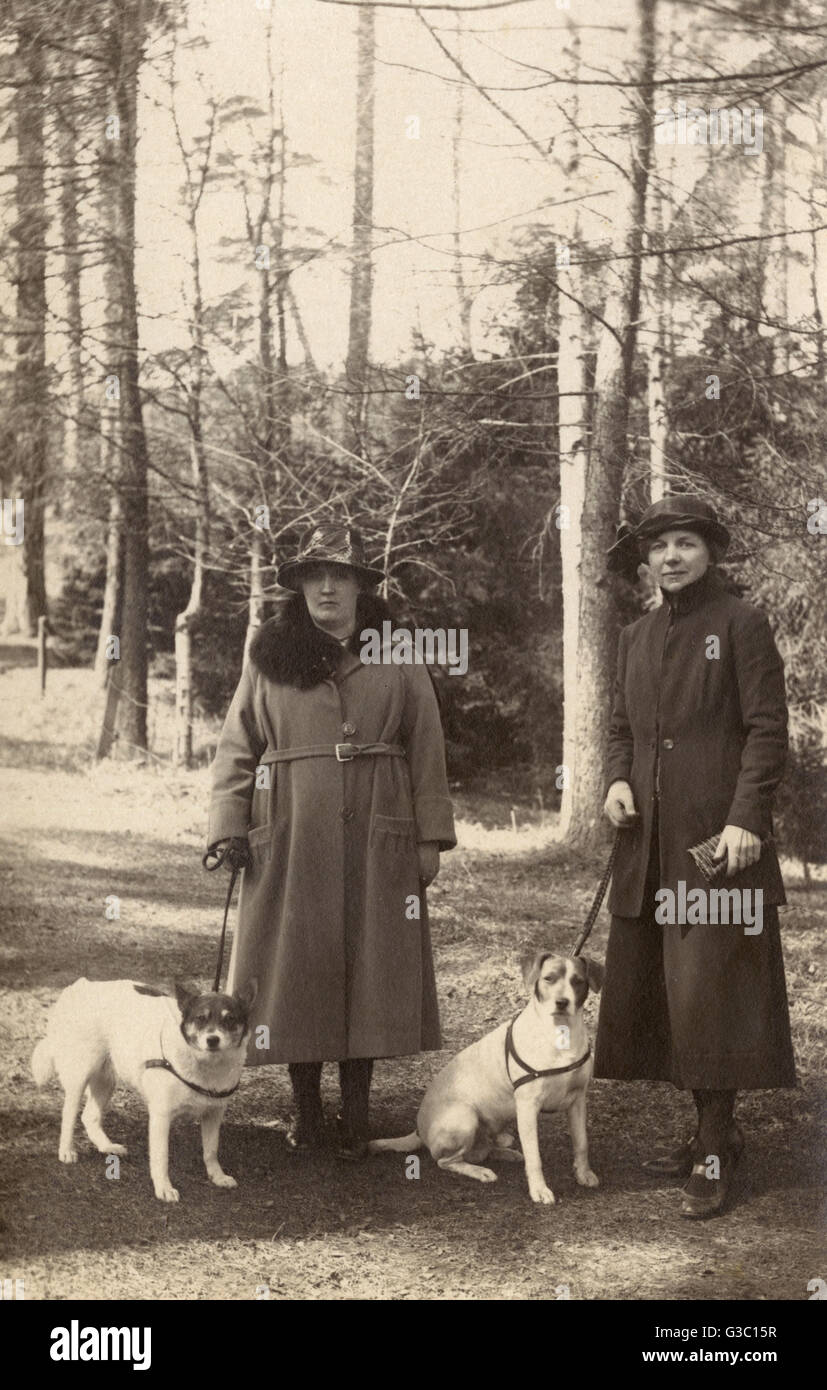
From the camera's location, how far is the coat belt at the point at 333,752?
412cm

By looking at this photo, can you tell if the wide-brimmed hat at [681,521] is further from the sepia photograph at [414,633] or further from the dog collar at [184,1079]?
the dog collar at [184,1079]

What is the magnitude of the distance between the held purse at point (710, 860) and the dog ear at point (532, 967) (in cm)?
53

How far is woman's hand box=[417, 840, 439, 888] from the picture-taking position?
418 centimetres

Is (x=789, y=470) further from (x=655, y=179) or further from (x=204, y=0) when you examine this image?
(x=204, y=0)

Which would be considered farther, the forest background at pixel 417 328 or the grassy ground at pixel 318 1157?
the forest background at pixel 417 328

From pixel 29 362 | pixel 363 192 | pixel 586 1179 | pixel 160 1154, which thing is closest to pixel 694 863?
pixel 586 1179

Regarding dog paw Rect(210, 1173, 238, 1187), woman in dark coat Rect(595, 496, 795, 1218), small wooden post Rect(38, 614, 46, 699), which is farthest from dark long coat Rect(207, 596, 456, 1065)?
small wooden post Rect(38, 614, 46, 699)

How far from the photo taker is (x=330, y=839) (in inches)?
162

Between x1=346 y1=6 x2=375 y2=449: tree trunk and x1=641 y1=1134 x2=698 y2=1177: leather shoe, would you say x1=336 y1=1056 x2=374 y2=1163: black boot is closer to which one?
x1=641 y1=1134 x2=698 y2=1177: leather shoe

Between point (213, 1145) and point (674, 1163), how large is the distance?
142cm

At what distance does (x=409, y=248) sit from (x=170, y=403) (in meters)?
0.97

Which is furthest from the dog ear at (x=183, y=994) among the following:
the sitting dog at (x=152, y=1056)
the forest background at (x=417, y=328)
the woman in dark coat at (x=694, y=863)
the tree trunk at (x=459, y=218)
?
the tree trunk at (x=459, y=218)

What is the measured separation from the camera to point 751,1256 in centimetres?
378

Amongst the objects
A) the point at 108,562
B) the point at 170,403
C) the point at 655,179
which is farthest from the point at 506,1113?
the point at 655,179
